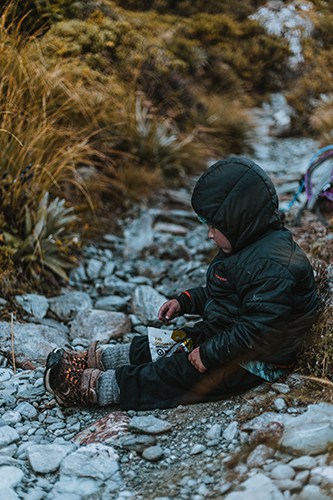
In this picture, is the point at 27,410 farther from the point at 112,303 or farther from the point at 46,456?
the point at 112,303

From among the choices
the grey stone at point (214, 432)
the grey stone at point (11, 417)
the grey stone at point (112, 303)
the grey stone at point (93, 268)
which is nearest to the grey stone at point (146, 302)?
the grey stone at point (112, 303)

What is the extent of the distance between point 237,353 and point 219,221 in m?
0.61

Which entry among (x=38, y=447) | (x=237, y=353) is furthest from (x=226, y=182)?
(x=38, y=447)

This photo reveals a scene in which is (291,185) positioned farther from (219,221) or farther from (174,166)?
(219,221)

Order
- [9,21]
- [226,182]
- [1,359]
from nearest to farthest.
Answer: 1. [226,182]
2. [1,359]
3. [9,21]

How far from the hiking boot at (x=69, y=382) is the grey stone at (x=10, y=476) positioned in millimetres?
534

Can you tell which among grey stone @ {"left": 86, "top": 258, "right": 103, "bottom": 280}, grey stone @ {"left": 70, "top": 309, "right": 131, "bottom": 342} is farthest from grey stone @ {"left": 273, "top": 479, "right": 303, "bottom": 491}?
grey stone @ {"left": 86, "top": 258, "right": 103, "bottom": 280}

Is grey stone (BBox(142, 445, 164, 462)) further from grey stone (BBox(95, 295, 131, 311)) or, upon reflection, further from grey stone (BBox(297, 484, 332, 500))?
grey stone (BBox(95, 295, 131, 311))

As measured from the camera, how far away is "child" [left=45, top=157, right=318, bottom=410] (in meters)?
2.69

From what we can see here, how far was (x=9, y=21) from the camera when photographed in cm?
560

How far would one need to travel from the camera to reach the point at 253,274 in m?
2.74

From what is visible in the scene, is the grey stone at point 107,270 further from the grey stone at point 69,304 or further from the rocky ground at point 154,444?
the rocky ground at point 154,444

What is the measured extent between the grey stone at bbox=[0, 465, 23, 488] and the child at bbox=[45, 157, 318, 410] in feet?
1.81

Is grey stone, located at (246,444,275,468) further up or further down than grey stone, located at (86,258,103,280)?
further up
